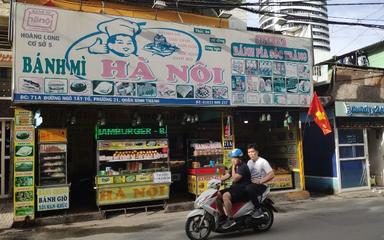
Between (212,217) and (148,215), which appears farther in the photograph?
(148,215)

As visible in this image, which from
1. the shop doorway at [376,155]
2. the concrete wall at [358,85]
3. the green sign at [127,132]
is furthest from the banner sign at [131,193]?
the shop doorway at [376,155]

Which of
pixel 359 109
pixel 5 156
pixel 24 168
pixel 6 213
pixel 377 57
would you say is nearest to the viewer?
pixel 24 168

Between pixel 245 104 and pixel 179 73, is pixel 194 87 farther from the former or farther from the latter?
pixel 245 104

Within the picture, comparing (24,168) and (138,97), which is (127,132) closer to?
(138,97)

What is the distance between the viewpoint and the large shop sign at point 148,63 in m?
10.9

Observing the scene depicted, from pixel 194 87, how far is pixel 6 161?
24.9ft

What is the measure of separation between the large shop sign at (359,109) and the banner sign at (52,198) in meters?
9.95

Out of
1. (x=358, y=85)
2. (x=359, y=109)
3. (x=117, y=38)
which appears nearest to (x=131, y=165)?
(x=117, y=38)

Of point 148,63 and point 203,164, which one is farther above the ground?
point 148,63

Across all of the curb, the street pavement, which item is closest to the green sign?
the curb

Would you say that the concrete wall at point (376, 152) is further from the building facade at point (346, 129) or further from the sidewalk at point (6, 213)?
the sidewalk at point (6, 213)

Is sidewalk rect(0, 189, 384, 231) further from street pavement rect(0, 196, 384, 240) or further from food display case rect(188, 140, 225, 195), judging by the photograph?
food display case rect(188, 140, 225, 195)

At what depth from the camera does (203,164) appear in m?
13.7

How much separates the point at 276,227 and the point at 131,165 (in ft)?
16.0
